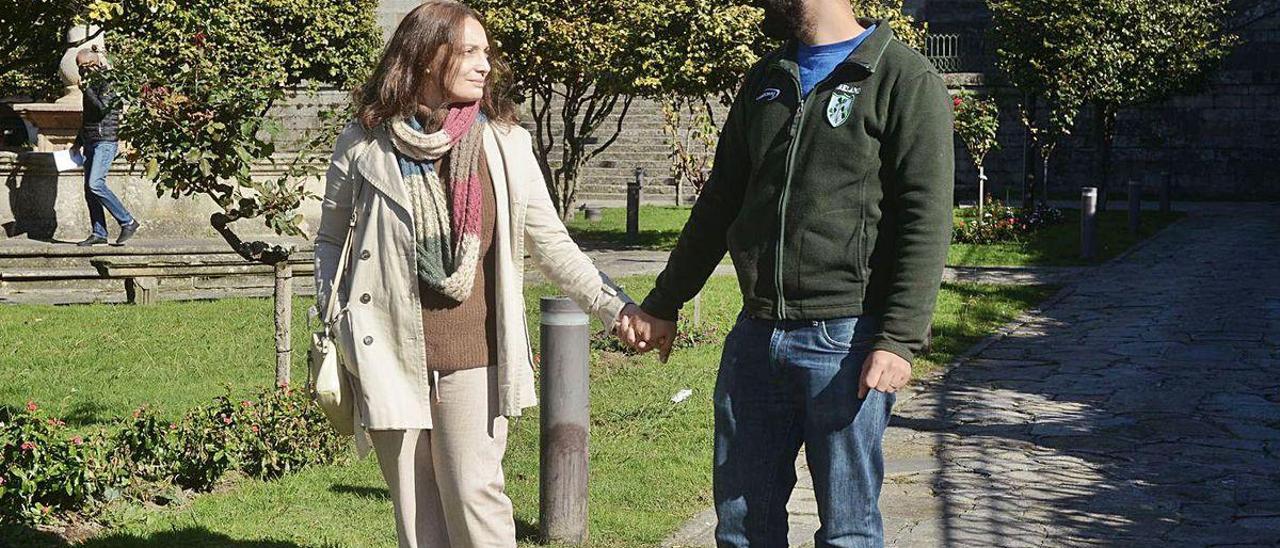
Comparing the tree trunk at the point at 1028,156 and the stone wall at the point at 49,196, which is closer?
the stone wall at the point at 49,196

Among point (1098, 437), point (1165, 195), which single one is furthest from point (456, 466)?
point (1165, 195)

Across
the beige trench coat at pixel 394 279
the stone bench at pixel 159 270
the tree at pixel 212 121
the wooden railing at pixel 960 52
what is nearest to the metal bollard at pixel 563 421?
the beige trench coat at pixel 394 279

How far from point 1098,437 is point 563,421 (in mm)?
3257

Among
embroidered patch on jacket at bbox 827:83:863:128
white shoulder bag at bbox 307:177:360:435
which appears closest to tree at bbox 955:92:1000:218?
white shoulder bag at bbox 307:177:360:435

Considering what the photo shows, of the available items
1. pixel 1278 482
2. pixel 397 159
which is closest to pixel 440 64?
pixel 397 159

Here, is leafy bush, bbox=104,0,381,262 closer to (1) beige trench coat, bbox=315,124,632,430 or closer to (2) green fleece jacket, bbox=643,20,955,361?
(1) beige trench coat, bbox=315,124,632,430

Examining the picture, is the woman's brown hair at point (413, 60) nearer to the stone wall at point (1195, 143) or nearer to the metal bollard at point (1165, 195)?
the metal bollard at point (1165, 195)

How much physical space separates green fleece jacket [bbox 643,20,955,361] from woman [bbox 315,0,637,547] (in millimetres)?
693

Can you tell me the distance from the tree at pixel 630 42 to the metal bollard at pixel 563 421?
35.8ft

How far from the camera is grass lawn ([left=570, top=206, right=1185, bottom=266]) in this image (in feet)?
55.6

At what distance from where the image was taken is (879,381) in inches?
127

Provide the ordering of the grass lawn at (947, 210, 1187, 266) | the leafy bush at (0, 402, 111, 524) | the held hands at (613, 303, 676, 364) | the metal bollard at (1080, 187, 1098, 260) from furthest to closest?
A: 1. the grass lawn at (947, 210, 1187, 266)
2. the metal bollard at (1080, 187, 1098, 260)
3. the leafy bush at (0, 402, 111, 524)
4. the held hands at (613, 303, 676, 364)

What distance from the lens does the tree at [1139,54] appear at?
22.6m

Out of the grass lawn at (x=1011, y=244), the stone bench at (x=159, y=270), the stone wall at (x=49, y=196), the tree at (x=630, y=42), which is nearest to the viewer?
the stone bench at (x=159, y=270)
